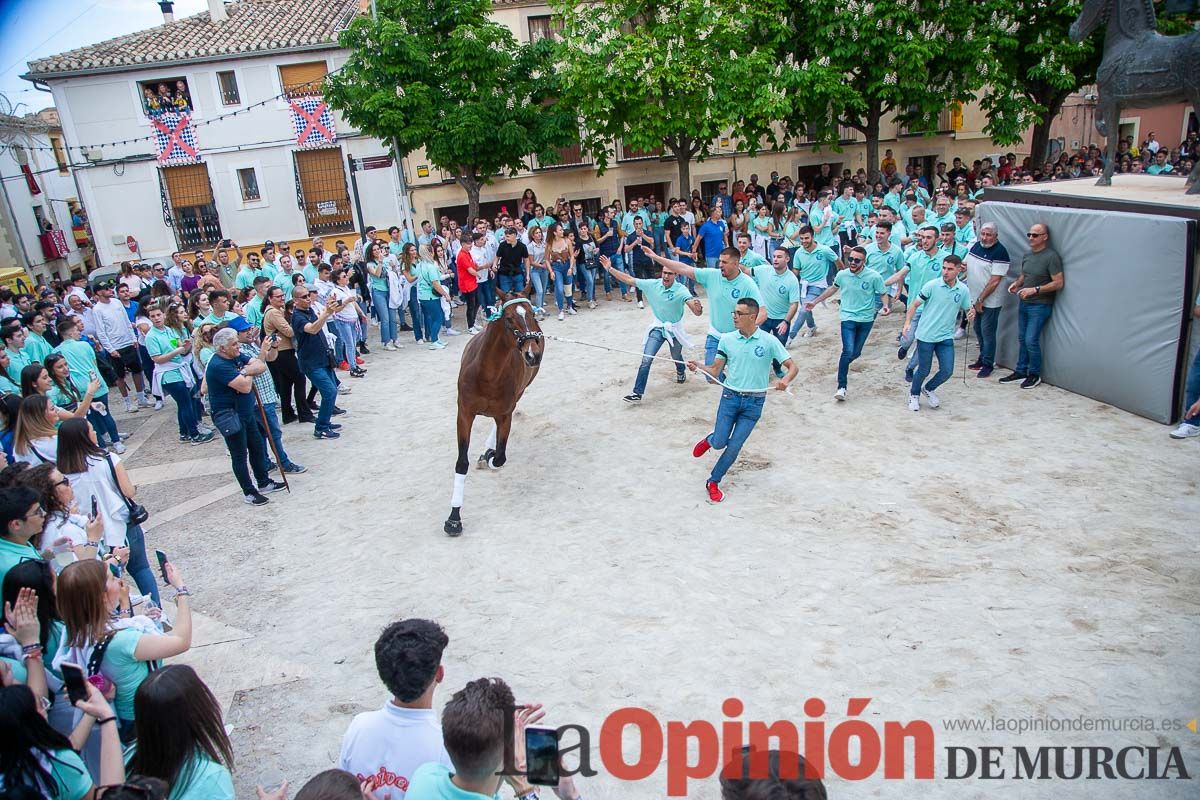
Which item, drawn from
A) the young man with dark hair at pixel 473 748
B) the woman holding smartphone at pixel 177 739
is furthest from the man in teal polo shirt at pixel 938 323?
the woman holding smartphone at pixel 177 739

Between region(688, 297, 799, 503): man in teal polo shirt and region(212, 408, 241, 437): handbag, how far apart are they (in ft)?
15.5

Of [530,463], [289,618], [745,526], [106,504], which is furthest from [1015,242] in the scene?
[106,504]

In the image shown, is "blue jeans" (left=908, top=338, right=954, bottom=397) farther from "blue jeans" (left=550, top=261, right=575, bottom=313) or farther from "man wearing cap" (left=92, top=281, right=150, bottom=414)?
"man wearing cap" (left=92, top=281, right=150, bottom=414)

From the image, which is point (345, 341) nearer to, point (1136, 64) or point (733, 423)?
point (733, 423)

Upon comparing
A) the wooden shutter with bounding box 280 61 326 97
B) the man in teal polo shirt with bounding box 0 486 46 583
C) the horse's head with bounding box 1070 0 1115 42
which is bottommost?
the man in teal polo shirt with bounding box 0 486 46 583

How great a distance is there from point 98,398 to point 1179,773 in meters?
10.9

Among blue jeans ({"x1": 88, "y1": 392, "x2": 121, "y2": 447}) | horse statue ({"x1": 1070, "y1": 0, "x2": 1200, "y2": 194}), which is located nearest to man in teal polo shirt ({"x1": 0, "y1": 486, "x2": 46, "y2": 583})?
blue jeans ({"x1": 88, "y1": 392, "x2": 121, "y2": 447})

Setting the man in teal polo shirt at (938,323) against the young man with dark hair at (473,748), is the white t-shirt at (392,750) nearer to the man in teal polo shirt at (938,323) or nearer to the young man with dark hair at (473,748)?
the young man with dark hair at (473,748)

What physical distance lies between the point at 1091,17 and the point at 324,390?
1068 cm

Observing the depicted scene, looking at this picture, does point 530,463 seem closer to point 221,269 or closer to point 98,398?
point 98,398

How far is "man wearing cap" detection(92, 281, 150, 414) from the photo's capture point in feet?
36.0

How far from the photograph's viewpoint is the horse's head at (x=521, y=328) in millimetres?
7035

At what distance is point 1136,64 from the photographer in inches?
356

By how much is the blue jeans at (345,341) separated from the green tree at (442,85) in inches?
284
